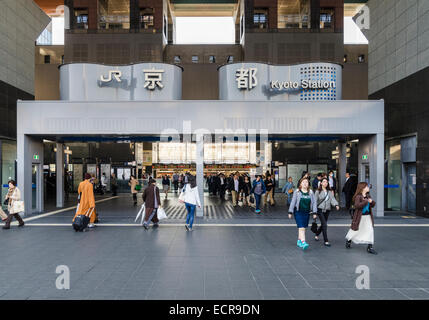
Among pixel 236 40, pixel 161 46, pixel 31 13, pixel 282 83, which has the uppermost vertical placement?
pixel 236 40

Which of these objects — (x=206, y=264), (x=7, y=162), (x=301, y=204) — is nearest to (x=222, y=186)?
(x=7, y=162)

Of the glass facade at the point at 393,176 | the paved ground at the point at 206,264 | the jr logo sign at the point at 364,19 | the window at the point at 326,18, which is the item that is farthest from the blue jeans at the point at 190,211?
the window at the point at 326,18

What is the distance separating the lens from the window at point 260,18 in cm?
2833

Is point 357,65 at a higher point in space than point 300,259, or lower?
higher

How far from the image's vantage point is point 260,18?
28453mm

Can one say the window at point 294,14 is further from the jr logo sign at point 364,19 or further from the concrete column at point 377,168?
the concrete column at point 377,168

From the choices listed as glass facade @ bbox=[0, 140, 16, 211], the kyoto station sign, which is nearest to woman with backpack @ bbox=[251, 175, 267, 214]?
the kyoto station sign

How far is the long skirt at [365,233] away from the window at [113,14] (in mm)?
28401

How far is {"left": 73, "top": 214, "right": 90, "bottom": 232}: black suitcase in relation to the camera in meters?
9.49

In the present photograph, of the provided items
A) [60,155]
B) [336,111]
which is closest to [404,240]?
[336,111]

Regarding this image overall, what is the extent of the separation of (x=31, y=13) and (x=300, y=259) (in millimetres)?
18241

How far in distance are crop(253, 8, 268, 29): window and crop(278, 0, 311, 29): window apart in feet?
5.41
